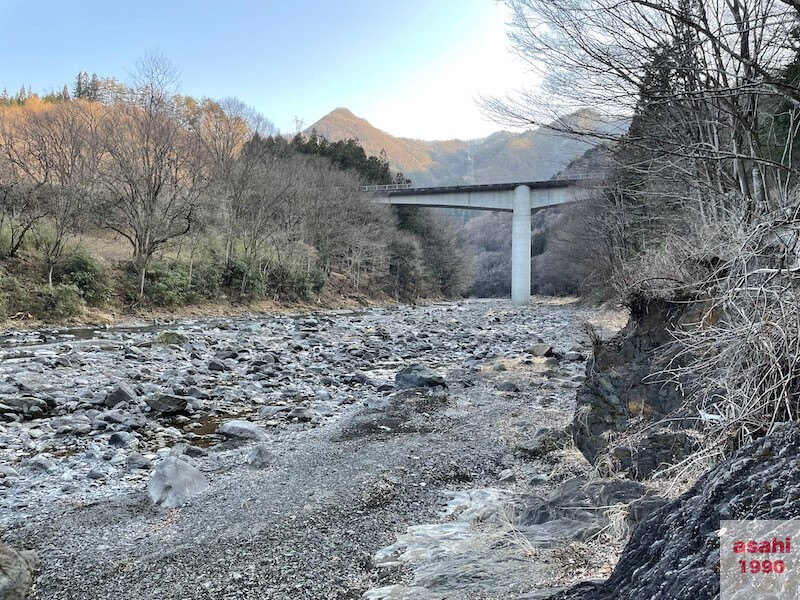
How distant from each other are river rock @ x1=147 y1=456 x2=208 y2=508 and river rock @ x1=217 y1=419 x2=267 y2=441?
142cm

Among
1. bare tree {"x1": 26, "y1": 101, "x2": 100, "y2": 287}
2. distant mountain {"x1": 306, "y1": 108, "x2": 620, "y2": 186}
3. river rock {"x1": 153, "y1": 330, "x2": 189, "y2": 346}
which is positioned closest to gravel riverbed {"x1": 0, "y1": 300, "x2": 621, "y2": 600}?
river rock {"x1": 153, "y1": 330, "x2": 189, "y2": 346}

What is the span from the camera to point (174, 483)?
4.09m

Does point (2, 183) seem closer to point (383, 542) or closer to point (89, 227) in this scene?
point (89, 227)

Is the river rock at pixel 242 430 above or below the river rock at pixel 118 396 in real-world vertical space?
below

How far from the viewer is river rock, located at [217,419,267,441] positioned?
229 inches

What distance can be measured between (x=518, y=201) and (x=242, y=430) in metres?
39.3

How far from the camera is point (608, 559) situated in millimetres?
2342

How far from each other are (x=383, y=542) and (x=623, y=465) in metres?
2.02

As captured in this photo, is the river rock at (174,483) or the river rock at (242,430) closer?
the river rock at (174,483)

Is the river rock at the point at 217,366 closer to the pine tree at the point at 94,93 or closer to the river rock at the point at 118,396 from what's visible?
the river rock at the point at 118,396

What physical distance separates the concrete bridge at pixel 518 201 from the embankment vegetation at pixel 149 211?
13.9 metres

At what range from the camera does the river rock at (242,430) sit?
5.82m

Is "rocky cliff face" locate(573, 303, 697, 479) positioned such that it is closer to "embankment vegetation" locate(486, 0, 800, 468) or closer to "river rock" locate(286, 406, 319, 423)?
"embankment vegetation" locate(486, 0, 800, 468)

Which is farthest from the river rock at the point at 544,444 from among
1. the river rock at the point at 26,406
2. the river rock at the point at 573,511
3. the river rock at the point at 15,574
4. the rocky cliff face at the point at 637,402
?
the river rock at the point at 26,406
